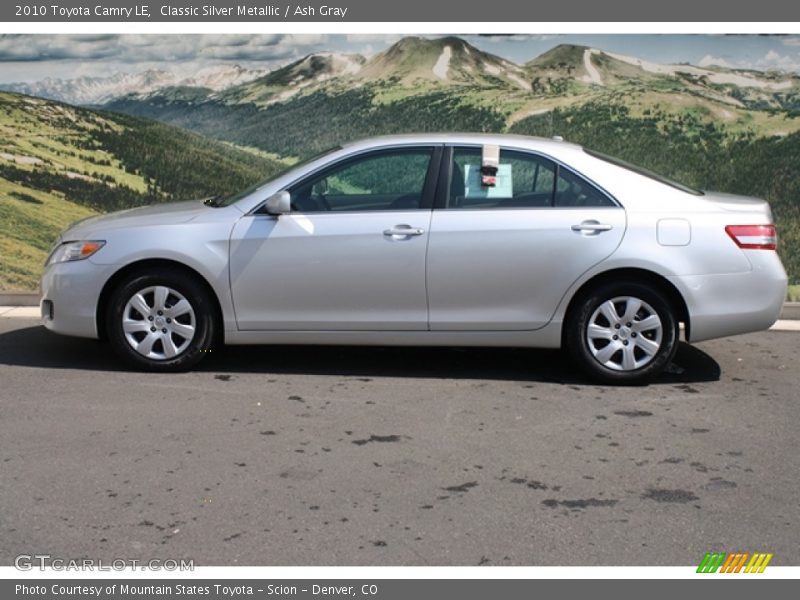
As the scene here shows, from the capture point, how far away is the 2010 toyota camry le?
6.89 meters

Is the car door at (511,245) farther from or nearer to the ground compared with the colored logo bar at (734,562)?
farther from the ground

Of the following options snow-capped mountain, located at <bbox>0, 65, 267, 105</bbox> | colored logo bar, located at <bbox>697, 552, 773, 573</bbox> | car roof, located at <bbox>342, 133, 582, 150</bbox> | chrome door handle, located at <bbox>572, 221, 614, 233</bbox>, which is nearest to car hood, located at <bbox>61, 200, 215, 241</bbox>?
car roof, located at <bbox>342, 133, 582, 150</bbox>

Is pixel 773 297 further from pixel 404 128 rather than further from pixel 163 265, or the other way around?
pixel 404 128

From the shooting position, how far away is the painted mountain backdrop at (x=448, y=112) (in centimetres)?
1122

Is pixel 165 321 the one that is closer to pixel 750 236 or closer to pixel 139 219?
pixel 139 219

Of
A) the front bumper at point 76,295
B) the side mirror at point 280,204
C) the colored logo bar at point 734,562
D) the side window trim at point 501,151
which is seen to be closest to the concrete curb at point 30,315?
the front bumper at point 76,295

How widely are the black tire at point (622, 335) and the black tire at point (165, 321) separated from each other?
232 cm

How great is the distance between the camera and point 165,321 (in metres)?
7.09

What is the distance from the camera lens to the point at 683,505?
4.96 meters

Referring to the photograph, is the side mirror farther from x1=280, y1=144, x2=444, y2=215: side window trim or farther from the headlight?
the headlight

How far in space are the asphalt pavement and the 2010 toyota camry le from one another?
324 mm

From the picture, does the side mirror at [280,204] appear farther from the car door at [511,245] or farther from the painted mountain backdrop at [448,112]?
the painted mountain backdrop at [448,112]

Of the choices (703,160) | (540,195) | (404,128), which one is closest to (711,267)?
(540,195)

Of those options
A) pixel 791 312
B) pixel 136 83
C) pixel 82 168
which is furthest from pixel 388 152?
pixel 136 83
